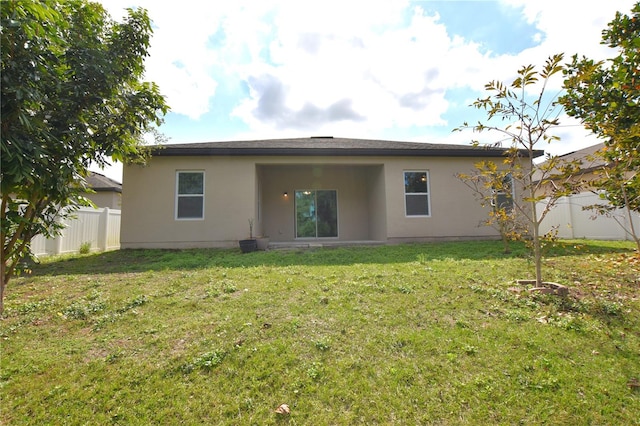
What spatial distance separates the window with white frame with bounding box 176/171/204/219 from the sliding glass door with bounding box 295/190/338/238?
3651 mm

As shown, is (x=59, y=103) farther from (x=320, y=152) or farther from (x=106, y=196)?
(x=106, y=196)

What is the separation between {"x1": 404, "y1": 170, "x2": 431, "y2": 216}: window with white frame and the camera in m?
9.59

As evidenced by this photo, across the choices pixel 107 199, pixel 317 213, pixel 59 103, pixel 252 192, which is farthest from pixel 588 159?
pixel 107 199

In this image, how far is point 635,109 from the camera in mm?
3834

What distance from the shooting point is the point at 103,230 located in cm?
1094

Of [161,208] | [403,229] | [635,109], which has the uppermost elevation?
[635,109]

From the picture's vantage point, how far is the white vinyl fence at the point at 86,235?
8.81 meters

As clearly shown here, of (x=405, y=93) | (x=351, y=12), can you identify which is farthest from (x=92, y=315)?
(x=405, y=93)

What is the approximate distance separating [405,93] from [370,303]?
7.35 metres

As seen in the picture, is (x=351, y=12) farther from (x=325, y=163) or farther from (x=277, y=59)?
(x=325, y=163)

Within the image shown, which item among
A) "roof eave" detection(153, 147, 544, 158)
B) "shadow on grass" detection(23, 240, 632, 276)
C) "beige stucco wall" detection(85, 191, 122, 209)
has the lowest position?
"shadow on grass" detection(23, 240, 632, 276)

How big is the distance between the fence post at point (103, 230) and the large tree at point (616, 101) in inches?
532

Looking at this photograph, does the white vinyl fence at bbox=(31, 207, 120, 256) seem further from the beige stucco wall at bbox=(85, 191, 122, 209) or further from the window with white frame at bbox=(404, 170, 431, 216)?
the window with white frame at bbox=(404, 170, 431, 216)

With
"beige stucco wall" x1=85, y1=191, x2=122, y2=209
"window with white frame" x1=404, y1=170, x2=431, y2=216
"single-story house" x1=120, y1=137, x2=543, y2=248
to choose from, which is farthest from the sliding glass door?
"beige stucco wall" x1=85, y1=191, x2=122, y2=209
